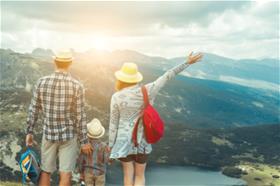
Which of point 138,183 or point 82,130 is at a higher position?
point 82,130

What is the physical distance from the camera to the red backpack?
342 inches

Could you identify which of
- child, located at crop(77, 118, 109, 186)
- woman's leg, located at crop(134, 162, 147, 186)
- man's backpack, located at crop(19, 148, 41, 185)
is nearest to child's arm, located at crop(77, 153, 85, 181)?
child, located at crop(77, 118, 109, 186)

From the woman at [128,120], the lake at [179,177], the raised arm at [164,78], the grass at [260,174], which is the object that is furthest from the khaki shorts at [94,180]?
the grass at [260,174]

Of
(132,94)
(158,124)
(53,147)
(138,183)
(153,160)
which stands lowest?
(153,160)

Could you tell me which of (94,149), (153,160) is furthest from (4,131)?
(94,149)

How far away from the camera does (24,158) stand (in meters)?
9.67

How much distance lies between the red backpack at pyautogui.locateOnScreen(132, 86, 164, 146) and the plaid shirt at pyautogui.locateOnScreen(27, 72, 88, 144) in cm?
128

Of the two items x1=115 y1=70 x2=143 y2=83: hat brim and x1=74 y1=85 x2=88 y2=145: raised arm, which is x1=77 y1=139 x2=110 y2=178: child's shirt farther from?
x1=115 y1=70 x2=143 y2=83: hat brim

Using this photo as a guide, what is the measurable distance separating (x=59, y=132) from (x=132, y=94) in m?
1.83

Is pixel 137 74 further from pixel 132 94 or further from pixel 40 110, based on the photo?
pixel 40 110

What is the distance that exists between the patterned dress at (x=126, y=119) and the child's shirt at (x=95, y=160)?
5.28 ft

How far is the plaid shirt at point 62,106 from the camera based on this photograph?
884cm

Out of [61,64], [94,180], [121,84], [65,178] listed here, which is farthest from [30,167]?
[121,84]

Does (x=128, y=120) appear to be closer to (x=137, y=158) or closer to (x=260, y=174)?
(x=137, y=158)
